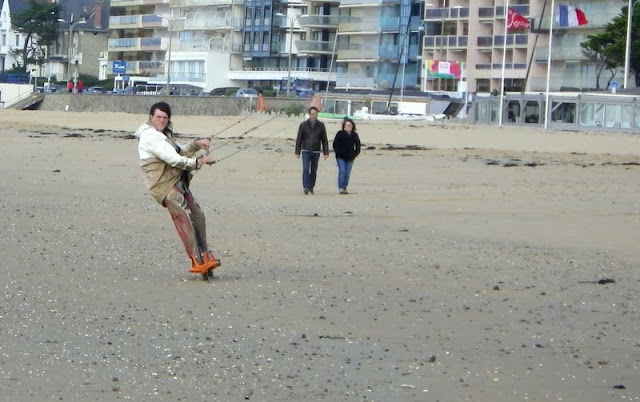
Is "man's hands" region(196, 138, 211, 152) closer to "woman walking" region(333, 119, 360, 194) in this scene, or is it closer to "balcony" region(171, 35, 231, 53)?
"woman walking" region(333, 119, 360, 194)

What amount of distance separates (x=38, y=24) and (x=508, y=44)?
46429 millimetres

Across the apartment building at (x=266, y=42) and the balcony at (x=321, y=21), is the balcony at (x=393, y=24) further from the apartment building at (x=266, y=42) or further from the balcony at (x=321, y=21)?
the balcony at (x=321, y=21)

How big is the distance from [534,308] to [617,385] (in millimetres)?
2326

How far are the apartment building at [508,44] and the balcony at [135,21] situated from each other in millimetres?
25766

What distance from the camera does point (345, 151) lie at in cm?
1922

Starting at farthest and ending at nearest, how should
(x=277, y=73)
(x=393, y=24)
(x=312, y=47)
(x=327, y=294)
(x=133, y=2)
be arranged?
(x=133, y=2)
(x=277, y=73)
(x=312, y=47)
(x=393, y=24)
(x=327, y=294)

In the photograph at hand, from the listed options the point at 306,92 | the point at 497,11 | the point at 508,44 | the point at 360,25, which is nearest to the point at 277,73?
the point at 360,25

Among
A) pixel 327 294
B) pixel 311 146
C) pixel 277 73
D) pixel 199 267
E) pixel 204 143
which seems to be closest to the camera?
pixel 327 294

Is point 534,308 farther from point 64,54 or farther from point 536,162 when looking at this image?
point 64,54

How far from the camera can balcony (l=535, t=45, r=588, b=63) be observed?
6047cm

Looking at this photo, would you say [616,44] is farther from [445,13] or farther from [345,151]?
[345,151]

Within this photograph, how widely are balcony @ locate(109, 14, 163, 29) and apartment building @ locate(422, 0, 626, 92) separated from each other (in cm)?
2577

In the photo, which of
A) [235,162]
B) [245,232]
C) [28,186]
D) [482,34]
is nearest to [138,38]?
[482,34]

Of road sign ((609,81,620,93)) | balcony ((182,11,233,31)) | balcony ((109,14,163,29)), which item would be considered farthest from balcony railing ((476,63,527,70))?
balcony ((109,14,163,29))
